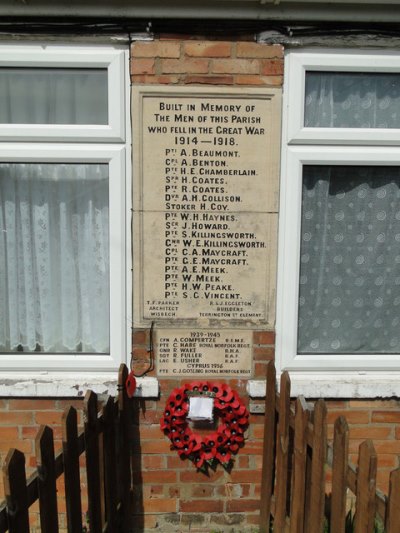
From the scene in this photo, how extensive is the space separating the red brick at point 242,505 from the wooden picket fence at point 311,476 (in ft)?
0.46

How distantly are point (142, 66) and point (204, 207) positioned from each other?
2.89 feet

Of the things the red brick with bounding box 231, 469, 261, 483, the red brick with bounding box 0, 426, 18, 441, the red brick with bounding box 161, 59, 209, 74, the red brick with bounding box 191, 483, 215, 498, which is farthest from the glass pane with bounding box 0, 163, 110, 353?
the red brick with bounding box 231, 469, 261, 483

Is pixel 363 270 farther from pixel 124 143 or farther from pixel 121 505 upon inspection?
pixel 121 505

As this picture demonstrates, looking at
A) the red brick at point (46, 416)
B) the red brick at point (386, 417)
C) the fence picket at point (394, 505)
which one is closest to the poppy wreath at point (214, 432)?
the red brick at point (46, 416)

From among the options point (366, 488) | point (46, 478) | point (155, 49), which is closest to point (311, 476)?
point (366, 488)

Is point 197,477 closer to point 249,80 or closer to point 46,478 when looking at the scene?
point 46,478

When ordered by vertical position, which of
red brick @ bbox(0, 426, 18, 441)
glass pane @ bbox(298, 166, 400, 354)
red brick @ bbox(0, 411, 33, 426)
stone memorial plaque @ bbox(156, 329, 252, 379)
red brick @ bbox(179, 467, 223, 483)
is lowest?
red brick @ bbox(179, 467, 223, 483)

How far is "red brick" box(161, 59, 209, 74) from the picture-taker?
9.28 ft

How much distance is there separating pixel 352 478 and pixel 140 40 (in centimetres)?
252

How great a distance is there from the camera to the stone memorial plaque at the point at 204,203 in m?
2.86

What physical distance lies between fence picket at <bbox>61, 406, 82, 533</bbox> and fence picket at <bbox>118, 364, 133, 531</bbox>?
0.57 m

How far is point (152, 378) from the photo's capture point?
3.00 meters

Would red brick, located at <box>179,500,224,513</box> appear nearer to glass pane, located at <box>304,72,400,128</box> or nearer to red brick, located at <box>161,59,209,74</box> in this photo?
glass pane, located at <box>304,72,400,128</box>

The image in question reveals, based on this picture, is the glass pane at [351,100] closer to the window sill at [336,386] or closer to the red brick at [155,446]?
the window sill at [336,386]
